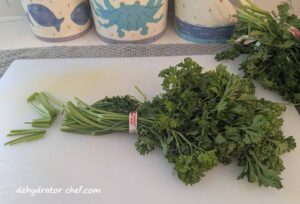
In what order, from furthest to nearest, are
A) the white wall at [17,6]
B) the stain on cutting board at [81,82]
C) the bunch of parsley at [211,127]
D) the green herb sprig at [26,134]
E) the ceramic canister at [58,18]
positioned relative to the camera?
the white wall at [17,6], the ceramic canister at [58,18], the stain on cutting board at [81,82], the green herb sprig at [26,134], the bunch of parsley at [211,127]

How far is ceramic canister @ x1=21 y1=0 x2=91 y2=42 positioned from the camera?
99cm

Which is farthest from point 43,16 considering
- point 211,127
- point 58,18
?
point 211,127

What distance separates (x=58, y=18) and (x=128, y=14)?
232mm

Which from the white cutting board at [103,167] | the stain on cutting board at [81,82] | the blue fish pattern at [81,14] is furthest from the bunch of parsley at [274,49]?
the blue fish pattern at [81,14]

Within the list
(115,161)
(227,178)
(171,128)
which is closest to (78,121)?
(115,161)

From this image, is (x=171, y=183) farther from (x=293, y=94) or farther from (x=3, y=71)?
(x=3, y=71)

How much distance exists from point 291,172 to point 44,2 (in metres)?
0.82

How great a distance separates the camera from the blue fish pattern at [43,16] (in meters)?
0.99

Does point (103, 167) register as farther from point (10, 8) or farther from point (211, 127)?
point (10, 8)

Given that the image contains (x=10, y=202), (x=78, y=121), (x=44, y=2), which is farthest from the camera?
(x=44, y=2)

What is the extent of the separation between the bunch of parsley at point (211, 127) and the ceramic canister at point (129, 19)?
33 centimetres

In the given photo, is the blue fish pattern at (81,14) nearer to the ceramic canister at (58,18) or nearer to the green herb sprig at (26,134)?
the ceramic canister at (58,18)

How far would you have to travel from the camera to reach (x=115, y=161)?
71cm

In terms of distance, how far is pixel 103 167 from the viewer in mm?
698
